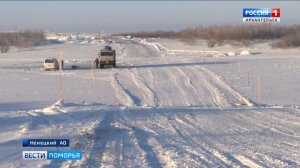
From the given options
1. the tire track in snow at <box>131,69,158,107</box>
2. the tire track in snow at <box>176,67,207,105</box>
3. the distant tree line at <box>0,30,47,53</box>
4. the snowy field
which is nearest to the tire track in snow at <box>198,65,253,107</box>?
the snowy field

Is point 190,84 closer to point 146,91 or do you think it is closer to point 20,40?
point 146,91

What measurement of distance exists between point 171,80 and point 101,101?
12.2 m

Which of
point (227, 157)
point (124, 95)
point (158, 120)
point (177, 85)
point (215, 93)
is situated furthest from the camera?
point (177, 85)

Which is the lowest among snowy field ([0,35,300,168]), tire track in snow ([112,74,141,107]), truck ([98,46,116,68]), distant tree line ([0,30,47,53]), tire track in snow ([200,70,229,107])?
tire track in snow ([200,70,229,107])

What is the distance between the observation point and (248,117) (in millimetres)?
21297

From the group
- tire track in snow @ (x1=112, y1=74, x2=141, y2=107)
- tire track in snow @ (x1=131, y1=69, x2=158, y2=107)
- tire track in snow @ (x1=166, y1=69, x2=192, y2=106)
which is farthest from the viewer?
tire track in snow @ (x1=166, y1=69, x2=192, y2=106)

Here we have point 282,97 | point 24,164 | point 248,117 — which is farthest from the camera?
point 282,97

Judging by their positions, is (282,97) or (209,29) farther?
(209,29)

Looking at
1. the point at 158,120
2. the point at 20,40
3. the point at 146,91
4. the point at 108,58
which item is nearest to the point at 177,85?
the point at 146,91

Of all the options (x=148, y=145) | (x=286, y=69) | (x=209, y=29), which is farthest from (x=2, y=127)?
(x=209, y=29)

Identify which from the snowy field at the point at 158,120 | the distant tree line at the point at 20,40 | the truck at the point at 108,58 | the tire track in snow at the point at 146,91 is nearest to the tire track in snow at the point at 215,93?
the snowy field at the point at 158,120

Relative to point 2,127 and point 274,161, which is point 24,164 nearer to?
point 274,161

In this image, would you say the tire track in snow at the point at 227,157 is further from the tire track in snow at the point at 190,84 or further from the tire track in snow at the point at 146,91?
the tire track in snow at the point at 190,84

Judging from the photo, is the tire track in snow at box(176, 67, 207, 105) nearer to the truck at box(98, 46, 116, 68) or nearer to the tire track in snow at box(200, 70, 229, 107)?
the tire track in snow at box(200, 70, 229, 107)
